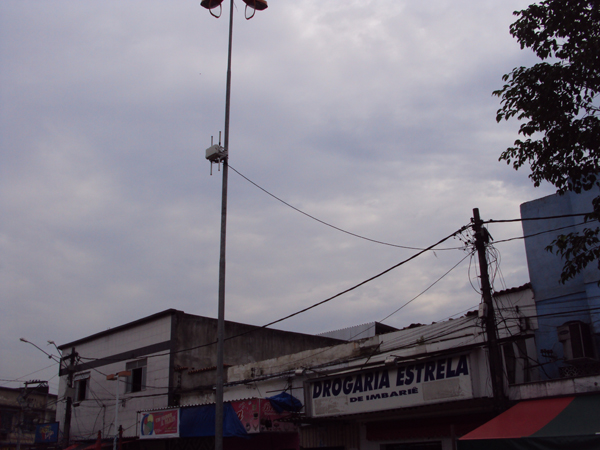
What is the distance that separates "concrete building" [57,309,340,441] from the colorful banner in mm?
911

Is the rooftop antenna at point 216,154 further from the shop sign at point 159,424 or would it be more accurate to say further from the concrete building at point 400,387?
the shop sign at point 159,424

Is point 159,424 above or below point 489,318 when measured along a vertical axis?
below

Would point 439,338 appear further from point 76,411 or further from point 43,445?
point 43,445

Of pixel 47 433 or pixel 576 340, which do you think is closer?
pixel 576 340

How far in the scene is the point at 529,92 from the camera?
9.66m

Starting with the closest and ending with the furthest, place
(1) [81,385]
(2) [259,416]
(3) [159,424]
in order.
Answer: (2) [259,416] → (3) [159,424] → (1) [81,385]

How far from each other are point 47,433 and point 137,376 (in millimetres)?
8242

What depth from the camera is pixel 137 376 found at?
2555 cm

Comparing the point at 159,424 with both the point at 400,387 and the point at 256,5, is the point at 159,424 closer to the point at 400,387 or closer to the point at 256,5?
the point at 400,387

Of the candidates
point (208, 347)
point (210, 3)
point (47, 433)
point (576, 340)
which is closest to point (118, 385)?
point (208, 347)

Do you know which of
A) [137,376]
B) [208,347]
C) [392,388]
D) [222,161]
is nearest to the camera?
[392,388]

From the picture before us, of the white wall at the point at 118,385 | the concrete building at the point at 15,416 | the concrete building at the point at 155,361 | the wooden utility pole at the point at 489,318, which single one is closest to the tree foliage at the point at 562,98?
the wooden utility pole at the point at 489,318

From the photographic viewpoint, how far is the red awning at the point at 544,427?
930 cm

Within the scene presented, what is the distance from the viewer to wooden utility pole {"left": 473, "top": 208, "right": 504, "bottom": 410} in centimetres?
1142
